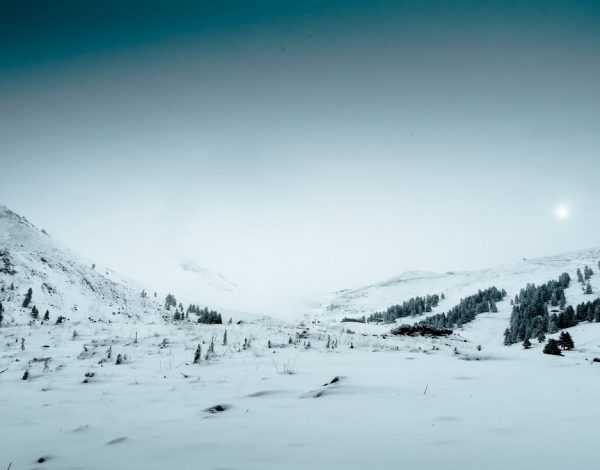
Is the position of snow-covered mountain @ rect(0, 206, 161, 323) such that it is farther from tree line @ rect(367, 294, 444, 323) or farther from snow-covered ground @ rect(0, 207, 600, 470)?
tree line @ rect(367, 294, 444, 323)

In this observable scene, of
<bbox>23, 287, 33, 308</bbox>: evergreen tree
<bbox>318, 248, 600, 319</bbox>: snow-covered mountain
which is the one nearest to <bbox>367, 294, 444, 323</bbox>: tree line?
<bbox>318, 248, 600, 319</bbox>: snow-covered mountain

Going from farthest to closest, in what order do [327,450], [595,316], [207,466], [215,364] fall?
[595,316]
[215,364]
[327,450]
[207,466]

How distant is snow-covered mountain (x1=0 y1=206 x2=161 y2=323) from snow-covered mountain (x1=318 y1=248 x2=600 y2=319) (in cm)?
8930

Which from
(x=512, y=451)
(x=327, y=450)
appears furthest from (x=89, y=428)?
(x=512, y=451)

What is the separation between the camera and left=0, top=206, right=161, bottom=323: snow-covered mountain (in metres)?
42.6

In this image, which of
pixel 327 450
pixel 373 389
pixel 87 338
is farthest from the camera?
pixel 87 338

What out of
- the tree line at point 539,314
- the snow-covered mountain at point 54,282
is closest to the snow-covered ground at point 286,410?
the snow-covered mountain at point 54,282

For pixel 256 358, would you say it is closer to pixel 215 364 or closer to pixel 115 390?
pixel 215 364

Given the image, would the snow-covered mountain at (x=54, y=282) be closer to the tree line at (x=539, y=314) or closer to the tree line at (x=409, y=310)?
the tree line at (x=539, y=314)

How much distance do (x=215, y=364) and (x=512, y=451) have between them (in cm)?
691

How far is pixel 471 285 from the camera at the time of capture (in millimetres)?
133125

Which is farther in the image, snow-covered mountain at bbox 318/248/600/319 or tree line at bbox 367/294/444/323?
snow-covered mountain at bbox 318/248/600/319

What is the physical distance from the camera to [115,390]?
19.8 feet

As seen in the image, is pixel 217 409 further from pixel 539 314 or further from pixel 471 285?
pixel 471 285
